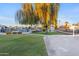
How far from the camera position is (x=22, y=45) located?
5.41 ft

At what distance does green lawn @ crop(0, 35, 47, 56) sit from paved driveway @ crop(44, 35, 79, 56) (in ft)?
0.20

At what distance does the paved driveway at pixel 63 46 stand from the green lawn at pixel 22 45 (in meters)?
0.06

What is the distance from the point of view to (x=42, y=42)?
167cm

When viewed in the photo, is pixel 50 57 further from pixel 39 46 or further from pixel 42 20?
pixel 42 20

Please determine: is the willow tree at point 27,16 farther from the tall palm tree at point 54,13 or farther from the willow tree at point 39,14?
the tall palm tree at point 54,13

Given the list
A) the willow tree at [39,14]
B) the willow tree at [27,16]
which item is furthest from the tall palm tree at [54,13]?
the willow tree at [27,16]

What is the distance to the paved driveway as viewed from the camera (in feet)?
5.36

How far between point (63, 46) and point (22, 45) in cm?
29

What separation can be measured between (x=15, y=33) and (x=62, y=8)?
39cm

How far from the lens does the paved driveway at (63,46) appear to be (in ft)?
5.36

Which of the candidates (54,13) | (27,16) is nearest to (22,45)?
(27,16)

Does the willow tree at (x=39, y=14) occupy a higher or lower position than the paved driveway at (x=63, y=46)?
higher

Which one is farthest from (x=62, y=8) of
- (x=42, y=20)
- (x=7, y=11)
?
(x=7, y=11)

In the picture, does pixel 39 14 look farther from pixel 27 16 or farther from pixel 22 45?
pixel 22 45
